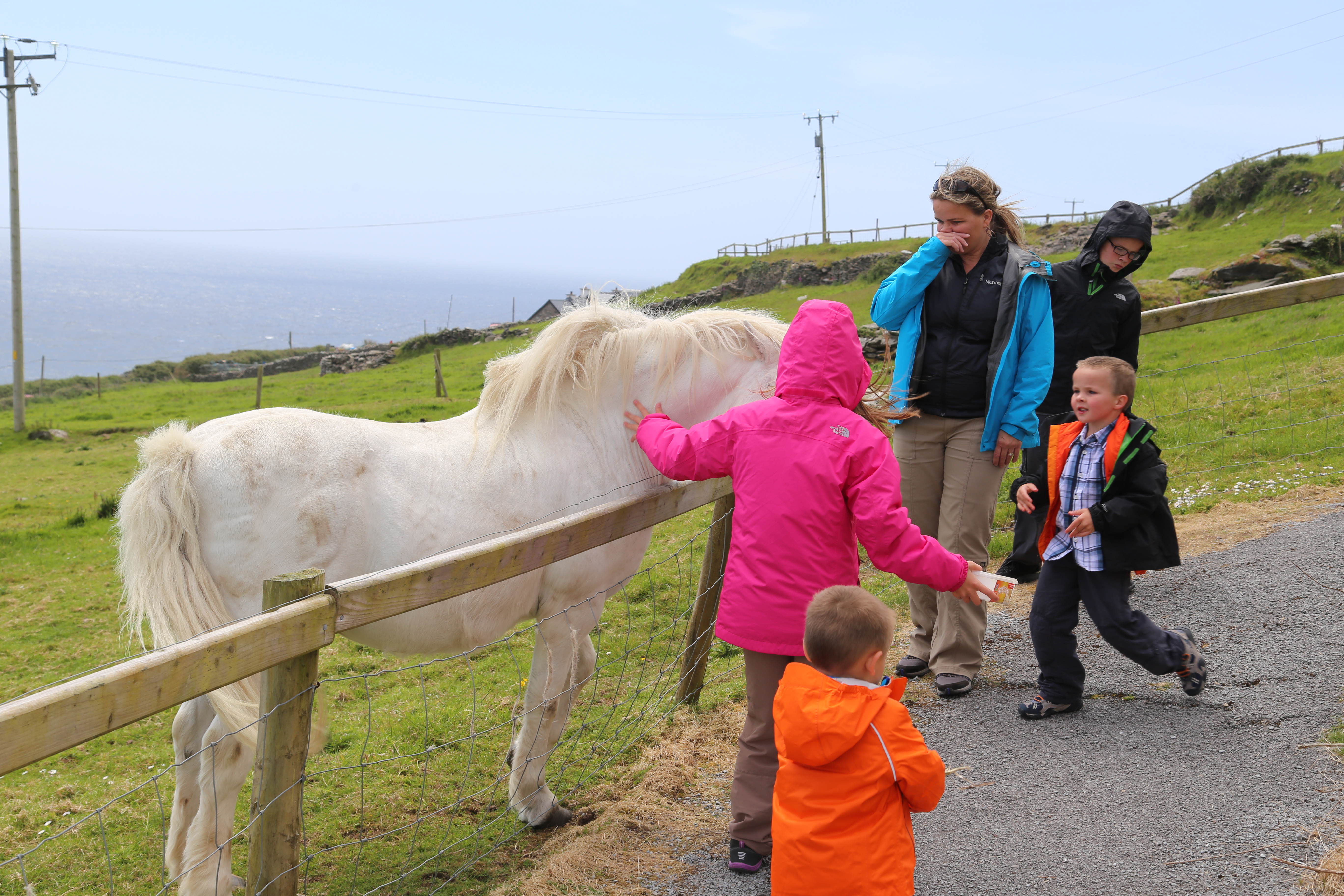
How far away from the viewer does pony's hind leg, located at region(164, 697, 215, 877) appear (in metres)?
3.02

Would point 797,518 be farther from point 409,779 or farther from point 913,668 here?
point 409,779

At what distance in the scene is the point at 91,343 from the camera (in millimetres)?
118188

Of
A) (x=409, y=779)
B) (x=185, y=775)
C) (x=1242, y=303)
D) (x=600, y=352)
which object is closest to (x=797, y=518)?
(x=600, y=352)

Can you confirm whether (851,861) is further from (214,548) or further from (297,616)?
(214,548)

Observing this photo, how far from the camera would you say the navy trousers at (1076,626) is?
11.0 feet

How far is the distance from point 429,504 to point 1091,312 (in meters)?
3.18

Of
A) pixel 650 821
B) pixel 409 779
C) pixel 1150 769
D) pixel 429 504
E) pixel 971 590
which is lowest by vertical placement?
pixel 409 779

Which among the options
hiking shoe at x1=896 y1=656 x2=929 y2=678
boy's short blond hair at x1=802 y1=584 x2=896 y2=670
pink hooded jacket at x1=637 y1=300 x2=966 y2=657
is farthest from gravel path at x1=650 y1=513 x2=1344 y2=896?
boy's short blond hair at x1=802 y1=584 x2=896 y2=670

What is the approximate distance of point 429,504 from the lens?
10.5 feet

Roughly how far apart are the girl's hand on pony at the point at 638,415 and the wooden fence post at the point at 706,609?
56cm

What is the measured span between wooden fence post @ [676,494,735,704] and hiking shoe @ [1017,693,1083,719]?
4.39 feet

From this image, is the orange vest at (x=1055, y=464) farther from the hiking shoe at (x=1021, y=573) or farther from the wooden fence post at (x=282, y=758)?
the wooden fence post at (x=282, y=758)

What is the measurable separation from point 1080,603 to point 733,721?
230 centimetres

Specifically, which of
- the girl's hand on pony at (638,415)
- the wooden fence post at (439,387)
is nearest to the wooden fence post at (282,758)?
the girl's hand on pony at (638,415)
